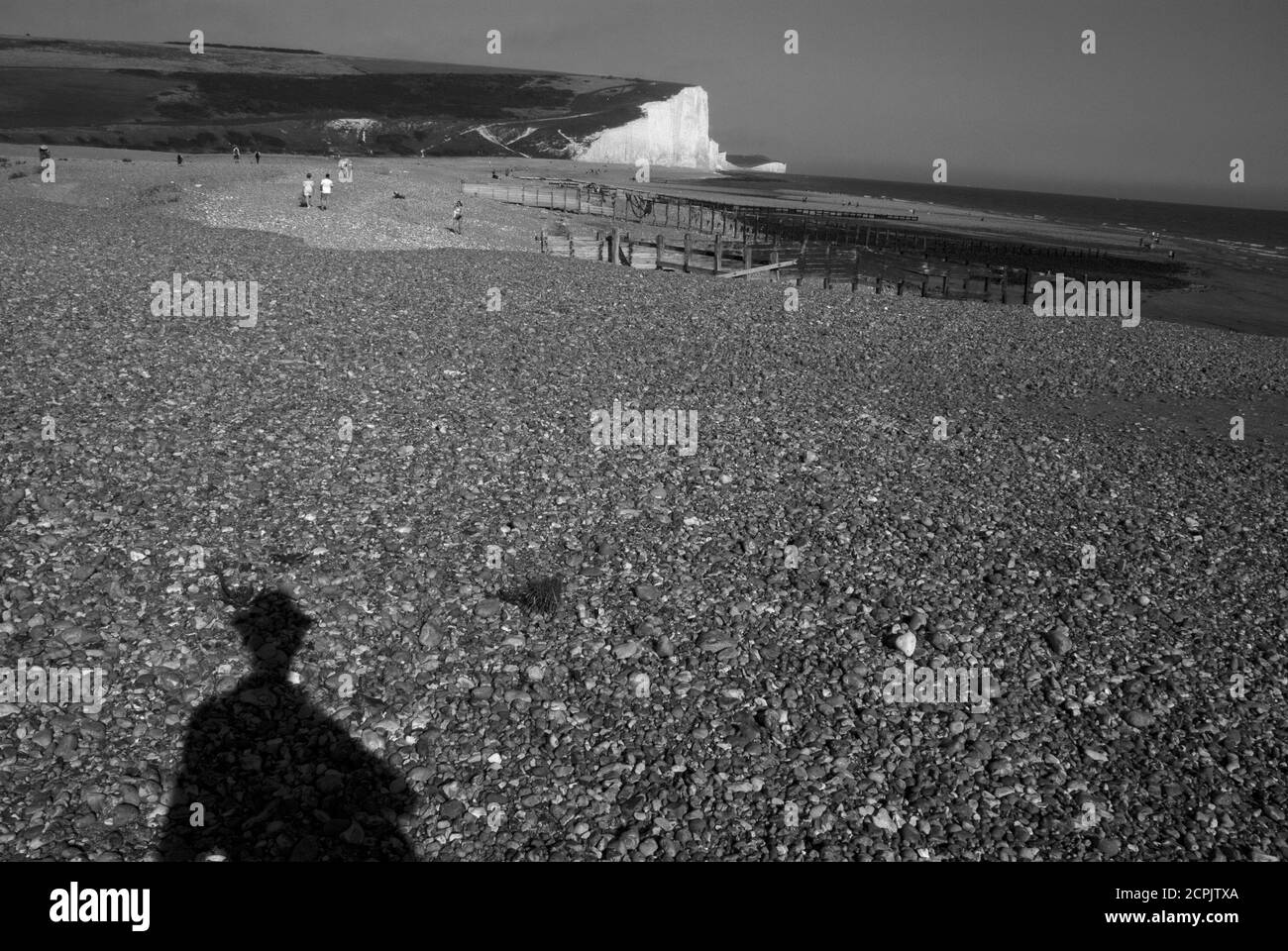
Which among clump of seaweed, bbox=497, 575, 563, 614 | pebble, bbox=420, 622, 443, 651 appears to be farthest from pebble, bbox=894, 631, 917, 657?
pebble, bbox=420, 622, 443, 651

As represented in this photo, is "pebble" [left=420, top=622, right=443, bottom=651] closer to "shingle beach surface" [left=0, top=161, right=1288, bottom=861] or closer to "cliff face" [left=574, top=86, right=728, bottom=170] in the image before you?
"shingle beach surface" [left=0, top=161, right=1288, bottom=861]

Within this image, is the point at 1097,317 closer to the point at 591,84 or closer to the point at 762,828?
the point at 762,828

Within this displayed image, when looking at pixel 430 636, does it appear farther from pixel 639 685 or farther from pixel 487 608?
pixel 639 685

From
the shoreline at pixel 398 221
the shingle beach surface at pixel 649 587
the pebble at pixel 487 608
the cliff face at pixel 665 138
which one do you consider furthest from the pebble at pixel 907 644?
the cliff face at pixel 665 138

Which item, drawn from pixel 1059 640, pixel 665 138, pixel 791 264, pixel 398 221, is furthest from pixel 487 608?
pixel 665 138
